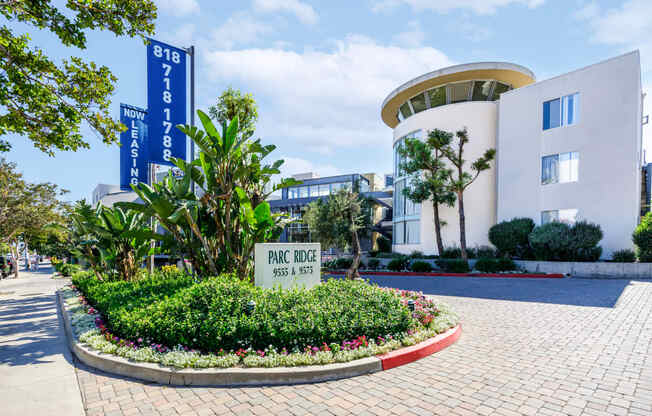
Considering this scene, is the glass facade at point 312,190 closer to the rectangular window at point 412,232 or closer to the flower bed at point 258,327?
the rectangular window at point 412,232

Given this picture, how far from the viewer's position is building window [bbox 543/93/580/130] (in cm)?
1884

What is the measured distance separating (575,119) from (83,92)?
22.1 m

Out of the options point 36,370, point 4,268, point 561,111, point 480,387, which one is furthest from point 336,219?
point 4,268

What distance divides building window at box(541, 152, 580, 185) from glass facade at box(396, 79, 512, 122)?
7472mm

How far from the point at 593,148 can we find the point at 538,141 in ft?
9.08

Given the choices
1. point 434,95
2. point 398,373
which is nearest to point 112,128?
point 398,373

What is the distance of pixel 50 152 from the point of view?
26.2 ft

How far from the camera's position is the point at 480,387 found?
166 inches

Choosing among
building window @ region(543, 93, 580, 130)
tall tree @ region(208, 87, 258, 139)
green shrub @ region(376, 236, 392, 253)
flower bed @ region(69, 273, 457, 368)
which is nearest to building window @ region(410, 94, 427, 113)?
building window @ region(543, 93, 580, 130)

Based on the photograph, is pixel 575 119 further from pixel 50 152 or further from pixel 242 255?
pixel 50 152

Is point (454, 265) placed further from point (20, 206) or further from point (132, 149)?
point (20, 206)

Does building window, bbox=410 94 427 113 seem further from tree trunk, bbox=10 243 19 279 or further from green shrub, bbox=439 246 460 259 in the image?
tree trunk, bbox=10 243 19 279

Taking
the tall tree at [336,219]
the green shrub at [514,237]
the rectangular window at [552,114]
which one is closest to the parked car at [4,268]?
the tall tree at [336,219]

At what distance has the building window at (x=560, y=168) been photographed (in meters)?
18.6
